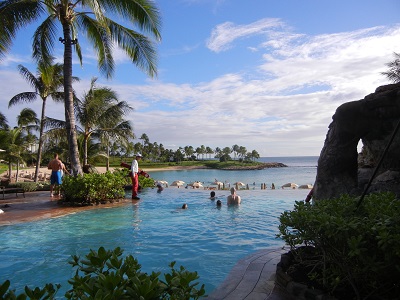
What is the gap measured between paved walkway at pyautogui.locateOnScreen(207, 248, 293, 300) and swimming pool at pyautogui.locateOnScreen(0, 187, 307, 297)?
67 centimetres

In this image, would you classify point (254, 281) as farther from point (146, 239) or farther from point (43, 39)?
point (43, 39)

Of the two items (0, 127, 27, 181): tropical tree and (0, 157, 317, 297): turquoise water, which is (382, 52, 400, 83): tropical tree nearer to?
(0, 157, 317, 297): turquoise water

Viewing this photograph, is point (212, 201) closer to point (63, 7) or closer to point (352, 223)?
point (63, 7)

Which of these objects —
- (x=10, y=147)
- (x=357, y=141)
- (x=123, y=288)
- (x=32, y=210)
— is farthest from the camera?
(x=10, y=147)

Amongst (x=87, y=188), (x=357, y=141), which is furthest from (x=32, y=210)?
(x=357, y=141)

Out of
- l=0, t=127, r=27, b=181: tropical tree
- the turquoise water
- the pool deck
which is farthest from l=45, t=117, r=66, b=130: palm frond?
the pool deck

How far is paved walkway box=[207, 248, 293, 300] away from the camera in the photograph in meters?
4.08

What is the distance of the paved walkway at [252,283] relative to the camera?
4078 millimetres

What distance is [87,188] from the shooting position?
12727mm

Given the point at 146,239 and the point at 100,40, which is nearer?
the point at 146,239

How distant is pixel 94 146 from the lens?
29.9 metres

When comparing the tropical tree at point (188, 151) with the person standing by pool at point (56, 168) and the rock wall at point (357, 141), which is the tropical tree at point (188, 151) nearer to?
the person standing by pool at point (56, 168)

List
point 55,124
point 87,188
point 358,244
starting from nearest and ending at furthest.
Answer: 1. point 358,244
2. point 87,188
3. point 55,124

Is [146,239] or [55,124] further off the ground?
[55,124]
